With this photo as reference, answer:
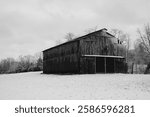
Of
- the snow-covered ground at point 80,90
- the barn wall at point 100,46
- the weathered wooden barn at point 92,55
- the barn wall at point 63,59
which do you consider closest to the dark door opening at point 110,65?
the weathered wooden barn at point 92,55

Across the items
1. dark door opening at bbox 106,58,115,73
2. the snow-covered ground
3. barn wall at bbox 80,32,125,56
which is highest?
barn wall at bbox 80,32,125,56

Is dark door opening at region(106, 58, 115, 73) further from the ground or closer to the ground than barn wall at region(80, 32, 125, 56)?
closer to the ground

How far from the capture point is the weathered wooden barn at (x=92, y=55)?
101ft

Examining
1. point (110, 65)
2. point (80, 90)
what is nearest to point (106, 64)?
point (110, 65)

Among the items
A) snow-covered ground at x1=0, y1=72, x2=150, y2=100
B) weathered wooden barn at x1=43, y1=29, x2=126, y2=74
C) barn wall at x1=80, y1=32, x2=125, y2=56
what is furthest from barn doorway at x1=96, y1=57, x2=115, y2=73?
snow-covered ground at x1=0, y1=72, x2=150, y2=100

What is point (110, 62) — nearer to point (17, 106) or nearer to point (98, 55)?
point (98, 55)

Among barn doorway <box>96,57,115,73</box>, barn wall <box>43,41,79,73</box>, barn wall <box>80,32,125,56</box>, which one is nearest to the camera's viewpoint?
barn wall <box>80,32,125,56</box>

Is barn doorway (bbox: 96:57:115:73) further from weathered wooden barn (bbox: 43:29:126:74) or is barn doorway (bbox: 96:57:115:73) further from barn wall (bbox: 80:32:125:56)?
barn wall (bbox: 80:32:125:56)

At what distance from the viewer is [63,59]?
3488 centimetres

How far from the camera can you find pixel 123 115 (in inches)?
311

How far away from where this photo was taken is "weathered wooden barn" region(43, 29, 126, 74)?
3080cm

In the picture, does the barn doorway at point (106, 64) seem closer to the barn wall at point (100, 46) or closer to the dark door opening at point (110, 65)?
the dark door opening at point (110, 65)

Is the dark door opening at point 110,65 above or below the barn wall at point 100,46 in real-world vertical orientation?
below

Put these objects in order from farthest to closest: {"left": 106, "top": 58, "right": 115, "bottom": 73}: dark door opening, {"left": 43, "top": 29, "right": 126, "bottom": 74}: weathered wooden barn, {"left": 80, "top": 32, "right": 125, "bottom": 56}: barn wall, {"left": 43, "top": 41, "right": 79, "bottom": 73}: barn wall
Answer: {"left": 106, "top": 58, "right": 115, "bottom": 73}: dark door opening, {"left": 43, "top": 41, "right": 79, "bottom": 73}: barn wall, {"left": 80, "top": 32, "right": 125, "bottom": 56}: barn wall, {"left": 43, "top": 29, "right": 126, "bottom": 74}: weathered wooden barn
